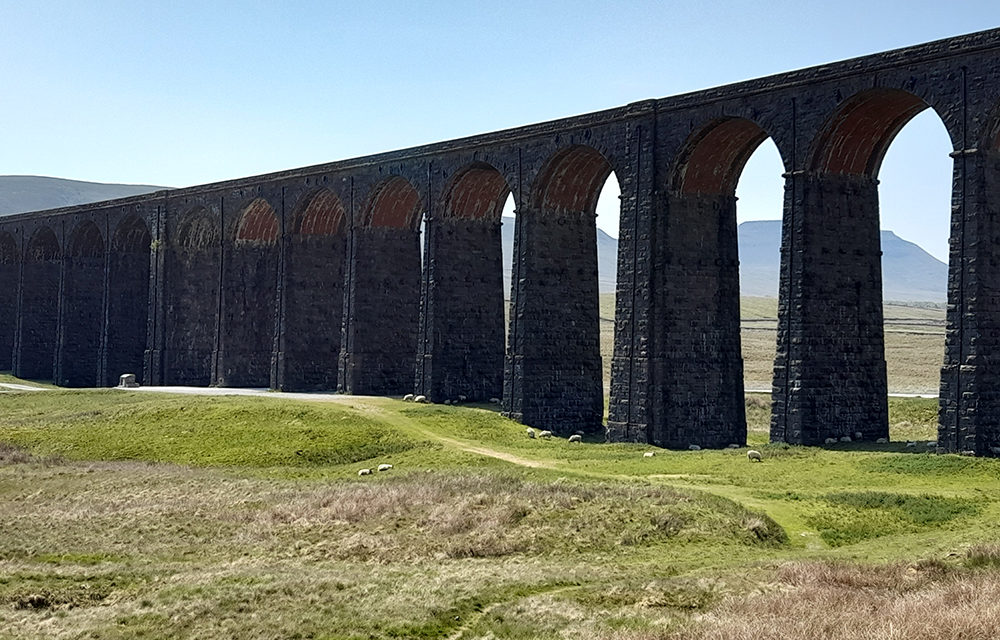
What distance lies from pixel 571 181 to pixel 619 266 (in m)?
6.19

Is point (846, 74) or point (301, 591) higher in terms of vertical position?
point (846, 74)

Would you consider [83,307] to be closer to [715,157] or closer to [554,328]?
[554,328]

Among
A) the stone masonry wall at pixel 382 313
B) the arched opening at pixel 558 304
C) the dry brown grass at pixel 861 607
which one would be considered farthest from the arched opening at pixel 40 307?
the dry brown grass at pixel 861 607

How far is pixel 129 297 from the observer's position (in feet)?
239

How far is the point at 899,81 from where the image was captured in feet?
104

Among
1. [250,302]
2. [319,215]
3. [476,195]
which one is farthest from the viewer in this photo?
[250,302]

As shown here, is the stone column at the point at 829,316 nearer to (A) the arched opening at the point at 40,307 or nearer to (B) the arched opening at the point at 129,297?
(B) the arched opening at the point at 129,297

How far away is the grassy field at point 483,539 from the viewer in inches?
675

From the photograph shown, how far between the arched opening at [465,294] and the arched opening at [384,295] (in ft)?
14.2

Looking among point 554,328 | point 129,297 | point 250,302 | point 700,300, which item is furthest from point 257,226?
point 700,300

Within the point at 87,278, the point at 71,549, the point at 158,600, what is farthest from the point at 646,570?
the point at 87,278

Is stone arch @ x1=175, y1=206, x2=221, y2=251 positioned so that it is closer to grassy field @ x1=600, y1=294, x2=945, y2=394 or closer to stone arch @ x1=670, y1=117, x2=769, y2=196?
grassy field @ x1=600, y1=294, x2=945, y2=394

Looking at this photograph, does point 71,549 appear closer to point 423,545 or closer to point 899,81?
point 423,545

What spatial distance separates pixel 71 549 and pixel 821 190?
931 inches
